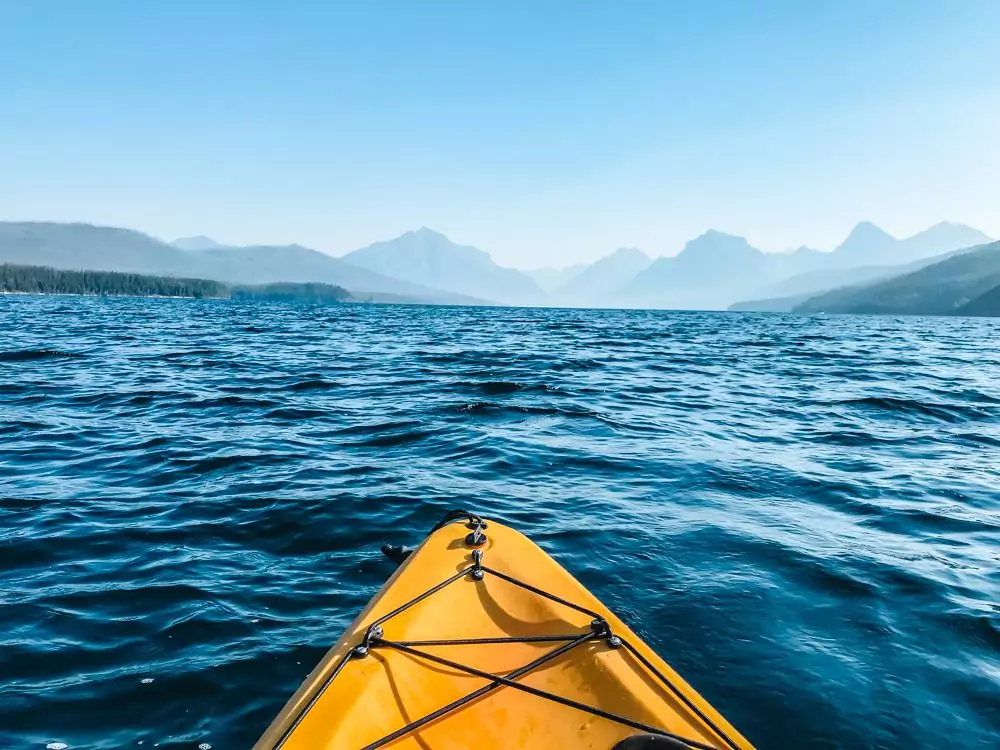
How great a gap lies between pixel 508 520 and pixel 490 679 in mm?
4002

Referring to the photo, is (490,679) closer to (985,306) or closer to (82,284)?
(82,284)

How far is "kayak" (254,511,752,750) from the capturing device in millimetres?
3053

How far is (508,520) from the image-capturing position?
7.64 meters

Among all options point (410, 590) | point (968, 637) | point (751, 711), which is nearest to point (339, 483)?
point (410, 590)

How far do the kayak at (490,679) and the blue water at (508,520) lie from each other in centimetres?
113

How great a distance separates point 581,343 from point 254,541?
3007 cm

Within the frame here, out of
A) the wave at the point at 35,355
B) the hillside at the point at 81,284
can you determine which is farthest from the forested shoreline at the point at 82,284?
the wave at the point at 35,355

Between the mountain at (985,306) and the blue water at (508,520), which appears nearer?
the blue water at (508,520)

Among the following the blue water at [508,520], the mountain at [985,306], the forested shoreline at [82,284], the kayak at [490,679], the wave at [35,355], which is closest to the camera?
the kayak at [490,679]

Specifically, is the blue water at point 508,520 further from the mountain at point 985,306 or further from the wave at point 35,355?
the mountain at point 985,306

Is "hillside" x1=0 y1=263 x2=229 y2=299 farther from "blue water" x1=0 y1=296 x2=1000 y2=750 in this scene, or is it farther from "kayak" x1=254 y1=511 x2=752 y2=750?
"kayak" x1=254 y1=511 x2=752 y2=750

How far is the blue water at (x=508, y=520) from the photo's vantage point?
431 centimetres

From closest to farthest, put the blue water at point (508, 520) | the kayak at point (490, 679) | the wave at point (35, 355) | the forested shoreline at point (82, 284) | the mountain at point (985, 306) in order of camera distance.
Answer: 1. the kayak at point (490, 679)
2. the blue water at point (508, 520)
3. the wave at point (35, 355)
4. the forested shoreline at point (82, 284)
5. the mountain at point (985, 306)

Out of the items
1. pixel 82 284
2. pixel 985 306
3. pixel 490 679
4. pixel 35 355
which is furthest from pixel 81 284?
pixel 985 306
